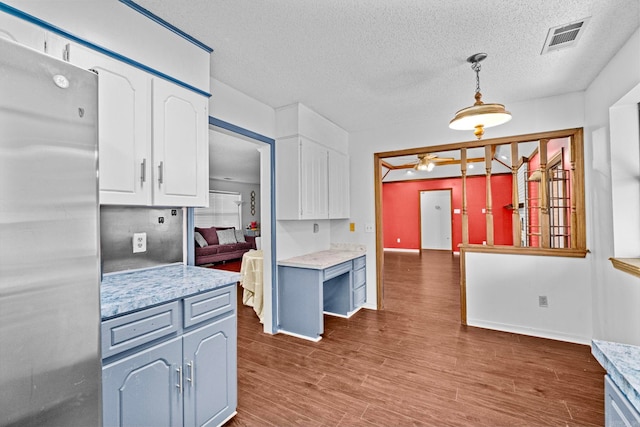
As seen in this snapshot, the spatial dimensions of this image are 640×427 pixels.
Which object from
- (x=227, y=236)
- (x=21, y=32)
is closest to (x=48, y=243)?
(x=21, y=32)

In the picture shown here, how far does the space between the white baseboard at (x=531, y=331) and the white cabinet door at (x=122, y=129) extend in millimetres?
3534

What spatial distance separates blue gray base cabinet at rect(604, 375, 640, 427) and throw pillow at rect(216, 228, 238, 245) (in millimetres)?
7982

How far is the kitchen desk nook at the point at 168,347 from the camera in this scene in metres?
1.26

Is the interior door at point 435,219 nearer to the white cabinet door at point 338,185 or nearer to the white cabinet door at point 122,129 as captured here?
the white cabinet door at point 338,185

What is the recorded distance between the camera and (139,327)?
1.33 meters

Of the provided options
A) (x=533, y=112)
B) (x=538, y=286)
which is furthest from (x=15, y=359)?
(x=533, y=112)

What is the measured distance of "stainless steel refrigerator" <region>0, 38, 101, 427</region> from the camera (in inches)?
30.6

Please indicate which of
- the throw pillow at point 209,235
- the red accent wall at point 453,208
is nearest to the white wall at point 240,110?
the red accent wall at point 453,208

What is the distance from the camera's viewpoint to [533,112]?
3.13m

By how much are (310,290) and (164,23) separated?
2472 millimetres

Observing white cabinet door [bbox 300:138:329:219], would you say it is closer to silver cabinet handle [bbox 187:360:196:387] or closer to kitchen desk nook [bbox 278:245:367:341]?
kitchen desk nook [bbox 278:245:367:341]

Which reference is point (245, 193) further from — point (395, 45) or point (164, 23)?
point (395, 45)

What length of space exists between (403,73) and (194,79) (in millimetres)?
1679

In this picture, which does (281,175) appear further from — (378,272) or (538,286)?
(538,286)
